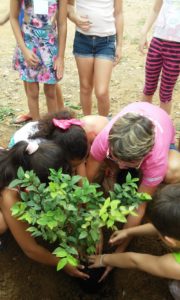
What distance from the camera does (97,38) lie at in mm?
2816

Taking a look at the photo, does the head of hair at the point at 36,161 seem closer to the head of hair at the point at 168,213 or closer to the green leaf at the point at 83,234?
the green leaf at the point at 83,234

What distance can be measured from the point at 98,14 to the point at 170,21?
51 cm

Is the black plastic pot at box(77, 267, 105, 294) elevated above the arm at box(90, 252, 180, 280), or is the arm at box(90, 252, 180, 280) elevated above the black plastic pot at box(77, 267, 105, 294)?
the arm at box(90, 252, 180, 280)

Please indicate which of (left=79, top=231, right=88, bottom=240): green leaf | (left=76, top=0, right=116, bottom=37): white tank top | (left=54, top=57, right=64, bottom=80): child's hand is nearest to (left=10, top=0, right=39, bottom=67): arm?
(left=54, top=57, right=64, bottom=80): child's hand

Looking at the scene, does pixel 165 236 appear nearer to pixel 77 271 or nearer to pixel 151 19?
pixel 77 271

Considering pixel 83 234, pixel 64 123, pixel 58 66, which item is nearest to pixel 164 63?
pixel 58 66

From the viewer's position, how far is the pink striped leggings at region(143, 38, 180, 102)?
2.77 m

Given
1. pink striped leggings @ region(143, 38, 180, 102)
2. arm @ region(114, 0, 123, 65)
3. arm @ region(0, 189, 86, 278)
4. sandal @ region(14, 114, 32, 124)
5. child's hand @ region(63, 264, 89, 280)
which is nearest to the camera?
arm @ region(0, 189, 86, 278)

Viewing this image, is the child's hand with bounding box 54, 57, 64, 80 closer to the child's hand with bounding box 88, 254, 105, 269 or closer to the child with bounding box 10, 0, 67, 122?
the child with bounding box 10, 0, 67, 122

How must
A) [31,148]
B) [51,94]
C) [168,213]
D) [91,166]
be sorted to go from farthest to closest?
[51,94] < [91,166] < [31,148] < [168,213]

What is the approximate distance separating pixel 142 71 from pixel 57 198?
3524 mm

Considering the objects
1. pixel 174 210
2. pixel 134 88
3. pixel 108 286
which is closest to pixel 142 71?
pixel 134 88

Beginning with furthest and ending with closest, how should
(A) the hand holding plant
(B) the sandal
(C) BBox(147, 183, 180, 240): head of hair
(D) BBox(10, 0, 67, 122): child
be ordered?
1. (B) the sandal
2. (D) BBox(10, 0, 67, 122): child
3. (C) BBox(147, 183, 180, 240): head of hair
4. (A) the hand holding plant

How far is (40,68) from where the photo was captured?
9.34ft
